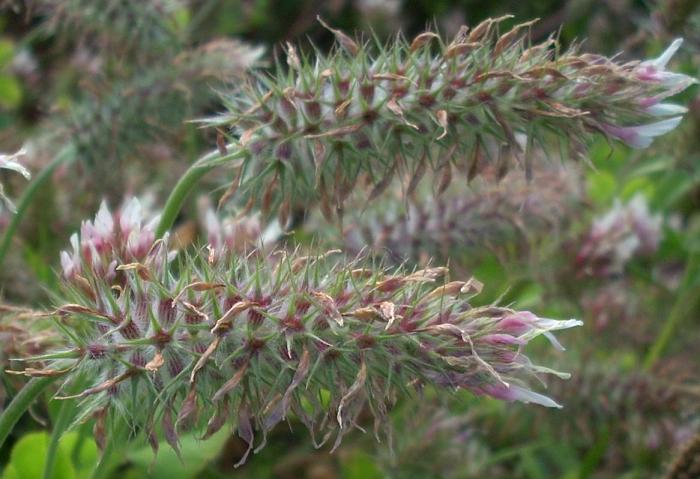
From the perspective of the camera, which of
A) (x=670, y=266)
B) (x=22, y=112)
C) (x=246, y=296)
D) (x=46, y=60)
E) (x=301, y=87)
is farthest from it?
(x=46, y=60)

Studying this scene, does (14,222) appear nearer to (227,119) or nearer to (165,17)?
(227,119)

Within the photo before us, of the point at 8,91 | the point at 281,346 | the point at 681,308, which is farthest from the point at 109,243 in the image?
the point at 8,91

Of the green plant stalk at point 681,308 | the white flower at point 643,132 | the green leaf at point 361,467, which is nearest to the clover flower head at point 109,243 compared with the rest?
the white flower at point 643,132

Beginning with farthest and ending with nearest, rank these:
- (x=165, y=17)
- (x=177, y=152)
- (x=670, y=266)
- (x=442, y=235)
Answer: (x=670, y=266), (x=177, y=152), (x=165, y=17), (x=442, y=235)

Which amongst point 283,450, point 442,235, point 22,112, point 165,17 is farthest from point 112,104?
point 22,112

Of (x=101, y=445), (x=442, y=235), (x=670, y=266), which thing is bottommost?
(x=670, y=266)

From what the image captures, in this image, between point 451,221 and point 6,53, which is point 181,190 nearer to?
point 451,221

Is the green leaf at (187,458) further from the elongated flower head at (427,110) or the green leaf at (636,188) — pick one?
the green leaf at (636,188)
